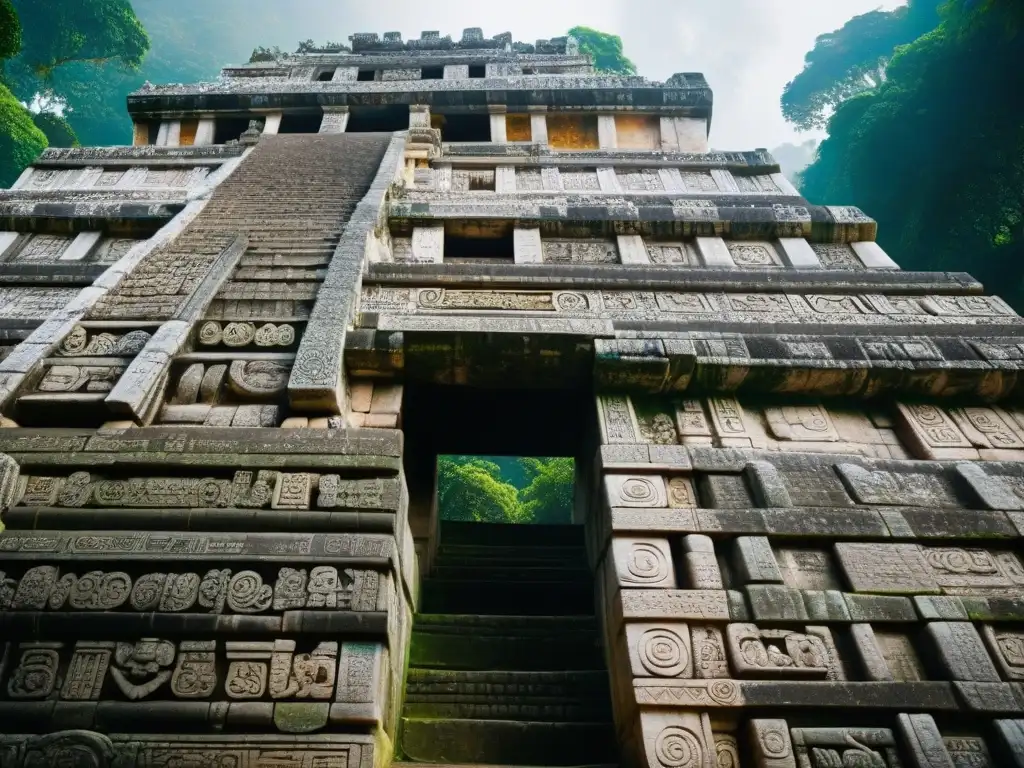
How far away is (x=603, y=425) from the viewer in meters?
4.82

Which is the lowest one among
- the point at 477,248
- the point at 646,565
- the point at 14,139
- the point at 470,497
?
the point at 646,565

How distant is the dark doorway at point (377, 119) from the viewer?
13.4 meters

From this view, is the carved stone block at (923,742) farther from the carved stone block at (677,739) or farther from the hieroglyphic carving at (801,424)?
the hieroglyphic carving at (801,424)

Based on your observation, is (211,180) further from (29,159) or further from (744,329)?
(29,159)

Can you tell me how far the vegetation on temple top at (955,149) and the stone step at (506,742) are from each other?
14.7 metres

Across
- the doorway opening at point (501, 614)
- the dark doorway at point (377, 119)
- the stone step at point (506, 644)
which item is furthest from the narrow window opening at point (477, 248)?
the dark doorway at point (377, 119)

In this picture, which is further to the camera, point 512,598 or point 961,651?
point 512,598

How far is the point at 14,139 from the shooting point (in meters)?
17.6

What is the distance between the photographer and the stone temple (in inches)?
124

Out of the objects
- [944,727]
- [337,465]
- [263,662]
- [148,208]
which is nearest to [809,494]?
[944,727]

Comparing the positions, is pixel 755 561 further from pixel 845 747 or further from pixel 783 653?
pixel 845 747

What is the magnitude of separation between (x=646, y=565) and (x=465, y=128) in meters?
12.4

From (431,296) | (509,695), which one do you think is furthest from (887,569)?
(431,296)

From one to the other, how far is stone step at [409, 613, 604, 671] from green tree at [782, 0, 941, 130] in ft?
90.6
